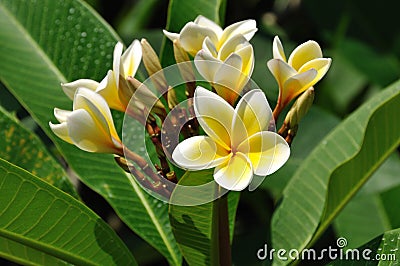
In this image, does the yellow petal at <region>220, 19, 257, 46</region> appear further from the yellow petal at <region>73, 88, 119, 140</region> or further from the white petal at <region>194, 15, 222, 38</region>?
the yellow petal at <region>73, 88, 119, 140</region>

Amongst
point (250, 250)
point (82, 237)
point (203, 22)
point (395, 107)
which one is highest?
point (203, 22)

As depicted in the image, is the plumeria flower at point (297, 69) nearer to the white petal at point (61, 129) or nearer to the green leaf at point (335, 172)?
the green leaf at point (335, 172)

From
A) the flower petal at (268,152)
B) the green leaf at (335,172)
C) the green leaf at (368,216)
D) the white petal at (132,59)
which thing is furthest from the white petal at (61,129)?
the green leaf at (368,216)

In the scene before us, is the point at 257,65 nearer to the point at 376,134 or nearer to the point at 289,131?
the point at 376,134

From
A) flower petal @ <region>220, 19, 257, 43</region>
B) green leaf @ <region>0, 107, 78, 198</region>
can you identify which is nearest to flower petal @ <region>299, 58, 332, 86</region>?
flower petal @ <region>220, 19, 257, 43</region>

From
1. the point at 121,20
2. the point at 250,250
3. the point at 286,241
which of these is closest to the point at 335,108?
the point at 250,250

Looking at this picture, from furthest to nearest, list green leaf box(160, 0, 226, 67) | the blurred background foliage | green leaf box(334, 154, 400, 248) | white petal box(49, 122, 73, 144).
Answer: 1. the blurred background foliage
2. green leaf box(334, 154, 400, 248)
3. green leaf box(160, 0, 226, 67)
4. white petal box(49, 122, 73, 144)
